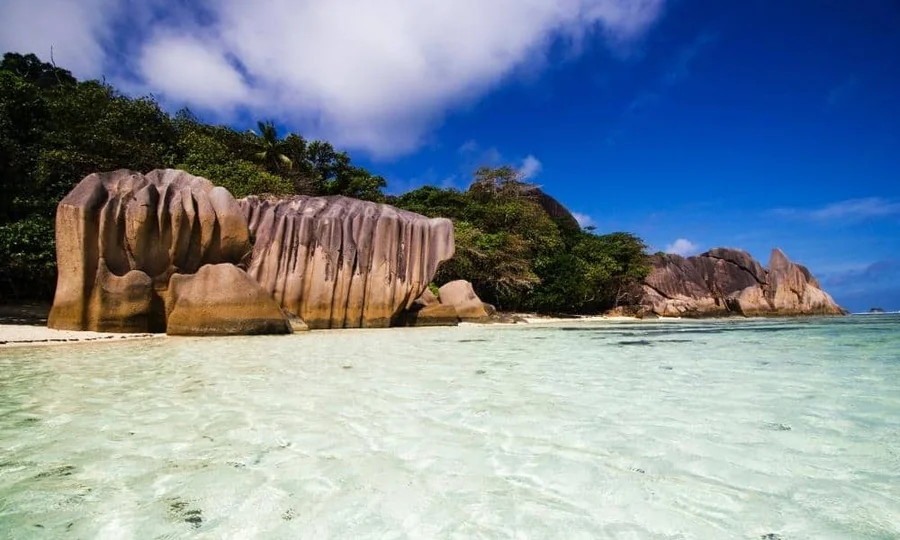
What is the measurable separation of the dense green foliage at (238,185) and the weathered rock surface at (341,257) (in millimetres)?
4200

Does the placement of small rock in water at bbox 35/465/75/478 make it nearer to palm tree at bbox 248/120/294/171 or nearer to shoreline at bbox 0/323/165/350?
shoreline at bbox 0/323/165/350

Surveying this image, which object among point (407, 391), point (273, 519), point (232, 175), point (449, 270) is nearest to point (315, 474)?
point (273, 519)

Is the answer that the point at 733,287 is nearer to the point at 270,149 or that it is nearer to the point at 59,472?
the point at 270,149

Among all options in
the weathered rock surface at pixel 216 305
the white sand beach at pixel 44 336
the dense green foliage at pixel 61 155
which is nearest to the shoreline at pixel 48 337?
the white sand beach at pixel 44 336

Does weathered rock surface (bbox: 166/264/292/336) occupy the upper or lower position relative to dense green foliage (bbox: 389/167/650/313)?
lower

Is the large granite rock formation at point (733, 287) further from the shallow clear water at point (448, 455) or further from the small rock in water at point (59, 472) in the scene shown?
the small rock in water at point (59, 472)

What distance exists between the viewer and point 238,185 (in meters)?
15.4

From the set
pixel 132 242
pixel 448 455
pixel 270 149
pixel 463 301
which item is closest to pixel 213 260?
pixel 132 242

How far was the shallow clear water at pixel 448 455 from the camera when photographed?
164 cm

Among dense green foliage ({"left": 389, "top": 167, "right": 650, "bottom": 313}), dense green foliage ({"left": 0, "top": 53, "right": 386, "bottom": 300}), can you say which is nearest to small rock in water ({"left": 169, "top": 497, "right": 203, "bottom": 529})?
dense green foliage ({"left": 0, "top": 53, "right": 386, "bottom": 300})

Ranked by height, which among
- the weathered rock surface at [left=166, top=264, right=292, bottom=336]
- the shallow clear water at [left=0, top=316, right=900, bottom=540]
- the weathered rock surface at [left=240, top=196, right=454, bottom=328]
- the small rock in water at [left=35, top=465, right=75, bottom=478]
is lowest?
the small rock in water at [left=35, top=465, right=75, bottom=478]

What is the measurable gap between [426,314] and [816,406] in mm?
11612

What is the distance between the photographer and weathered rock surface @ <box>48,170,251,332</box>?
8414 mm

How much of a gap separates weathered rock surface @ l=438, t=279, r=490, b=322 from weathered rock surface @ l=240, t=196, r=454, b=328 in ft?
9.37
